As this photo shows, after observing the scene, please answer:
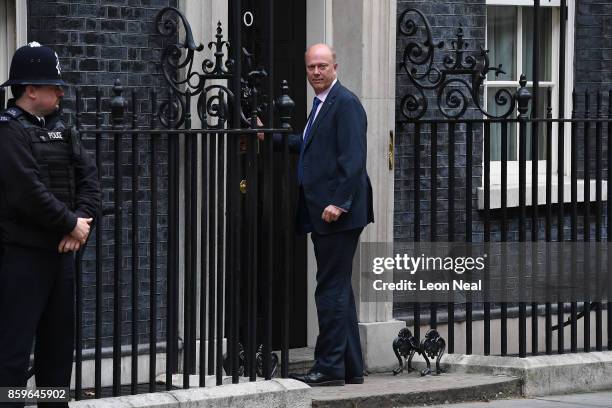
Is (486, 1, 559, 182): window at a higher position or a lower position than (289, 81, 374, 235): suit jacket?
higher

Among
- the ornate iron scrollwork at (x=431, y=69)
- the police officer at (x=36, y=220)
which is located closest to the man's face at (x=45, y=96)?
the police officer at (x=36, y=220)

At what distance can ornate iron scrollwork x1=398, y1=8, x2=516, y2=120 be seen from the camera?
10148 mm

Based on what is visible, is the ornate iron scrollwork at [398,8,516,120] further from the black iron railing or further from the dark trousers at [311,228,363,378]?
the dark trousers at [311,228,363,378]

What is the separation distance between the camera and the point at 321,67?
29.7ft

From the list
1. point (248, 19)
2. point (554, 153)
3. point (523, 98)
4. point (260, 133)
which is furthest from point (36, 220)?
point (554, 153)

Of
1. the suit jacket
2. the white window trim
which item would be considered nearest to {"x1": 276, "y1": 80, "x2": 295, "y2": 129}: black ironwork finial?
the suit jacket

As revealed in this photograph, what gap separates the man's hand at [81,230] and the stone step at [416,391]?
6.93 ft

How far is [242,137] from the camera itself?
29.1ft

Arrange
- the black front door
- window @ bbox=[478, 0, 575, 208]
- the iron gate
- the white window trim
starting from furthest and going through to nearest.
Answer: window @ bbox=[478, 0, 575, 208]
the white window trim
the black front door
the iron gate

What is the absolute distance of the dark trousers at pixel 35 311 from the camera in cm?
687

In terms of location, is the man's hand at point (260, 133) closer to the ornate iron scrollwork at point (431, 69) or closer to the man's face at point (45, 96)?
the ornate iron scrollwork at point (431, 69)

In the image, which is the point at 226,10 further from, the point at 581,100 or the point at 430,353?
the point at 581,100

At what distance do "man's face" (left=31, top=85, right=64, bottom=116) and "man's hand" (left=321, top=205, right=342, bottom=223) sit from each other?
2.31 meters

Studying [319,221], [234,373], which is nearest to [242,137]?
[319,221]
